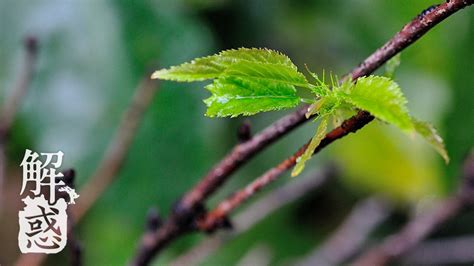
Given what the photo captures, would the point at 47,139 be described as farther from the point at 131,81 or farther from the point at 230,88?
the point at 230,88

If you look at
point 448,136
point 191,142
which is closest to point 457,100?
point 448,136

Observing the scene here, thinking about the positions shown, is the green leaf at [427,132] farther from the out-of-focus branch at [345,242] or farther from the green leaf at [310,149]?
the out-of-focus branch at [345,242]

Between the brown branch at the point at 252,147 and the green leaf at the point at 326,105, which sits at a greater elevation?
the brown branch at the point at 252,147

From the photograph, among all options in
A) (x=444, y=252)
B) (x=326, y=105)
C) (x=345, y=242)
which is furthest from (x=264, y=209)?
(x=326, y=105)

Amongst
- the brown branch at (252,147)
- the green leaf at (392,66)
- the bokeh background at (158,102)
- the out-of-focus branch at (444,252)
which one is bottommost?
the brown branch at (252,147)

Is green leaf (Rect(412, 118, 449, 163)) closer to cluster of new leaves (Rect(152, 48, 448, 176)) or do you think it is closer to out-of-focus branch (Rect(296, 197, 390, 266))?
cluster of new leaves (Rect(152, 48, 448, 176))

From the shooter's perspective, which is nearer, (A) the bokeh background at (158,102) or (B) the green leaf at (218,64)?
(B) the green leaf at (218,64)

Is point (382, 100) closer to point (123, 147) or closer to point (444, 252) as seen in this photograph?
point (123, 147)

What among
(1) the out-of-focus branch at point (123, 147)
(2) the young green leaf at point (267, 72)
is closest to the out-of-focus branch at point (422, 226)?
(1) the out-of-focus branch at point (123, 147)

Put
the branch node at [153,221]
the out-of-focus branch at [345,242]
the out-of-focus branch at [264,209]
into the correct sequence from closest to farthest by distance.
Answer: the branch node at [153,221] → the out-of-focus branch at [264,209] → the out-of-focus branch at [345,242]
